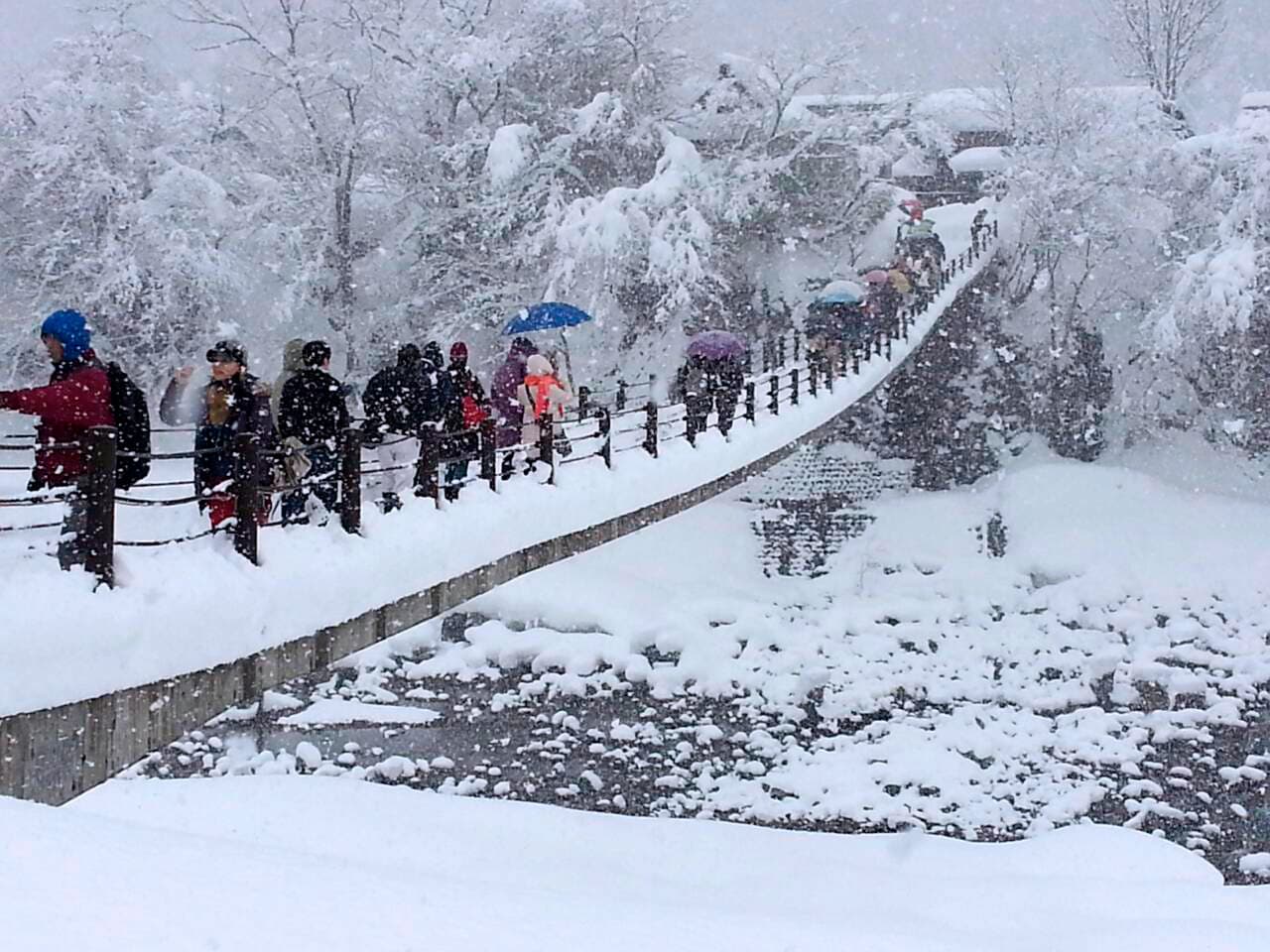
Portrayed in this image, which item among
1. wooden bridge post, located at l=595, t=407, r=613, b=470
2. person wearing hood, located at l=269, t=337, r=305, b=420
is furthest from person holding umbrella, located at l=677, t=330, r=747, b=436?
person wearing hood, located at l=269, t=337, r=305, b=420

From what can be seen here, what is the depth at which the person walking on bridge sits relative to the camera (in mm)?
8656

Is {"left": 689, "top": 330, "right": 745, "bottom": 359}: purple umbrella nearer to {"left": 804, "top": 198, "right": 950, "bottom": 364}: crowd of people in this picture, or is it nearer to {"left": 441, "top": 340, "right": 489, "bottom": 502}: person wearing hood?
{"left": 804, "top": 198, "right": 950, "bottom": 364}: crowd of people

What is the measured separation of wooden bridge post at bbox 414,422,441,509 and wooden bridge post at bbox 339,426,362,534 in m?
1.22

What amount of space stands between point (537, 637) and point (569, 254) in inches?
355

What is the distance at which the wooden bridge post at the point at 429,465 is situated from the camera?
10070 millimetres

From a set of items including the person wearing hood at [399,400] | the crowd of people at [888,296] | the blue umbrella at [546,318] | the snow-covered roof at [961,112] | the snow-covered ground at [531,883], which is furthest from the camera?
the snow-covered roof at [961,112]

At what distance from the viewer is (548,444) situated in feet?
41.6

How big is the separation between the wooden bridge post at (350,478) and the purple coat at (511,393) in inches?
172

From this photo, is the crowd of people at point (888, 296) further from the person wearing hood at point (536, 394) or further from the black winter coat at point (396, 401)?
the black winter coat at point (396, 401)

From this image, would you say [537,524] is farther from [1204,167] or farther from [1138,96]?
[1138,96]

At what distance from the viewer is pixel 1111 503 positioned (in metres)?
26.7

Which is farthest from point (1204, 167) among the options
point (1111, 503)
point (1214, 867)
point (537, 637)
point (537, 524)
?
point (537, 524)

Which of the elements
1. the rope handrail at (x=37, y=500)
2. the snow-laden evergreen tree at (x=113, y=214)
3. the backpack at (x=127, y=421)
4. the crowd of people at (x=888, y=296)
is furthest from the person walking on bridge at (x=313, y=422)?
the snow-laden evergreen tree at (x=113, y=214)

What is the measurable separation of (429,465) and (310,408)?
5.37ft
